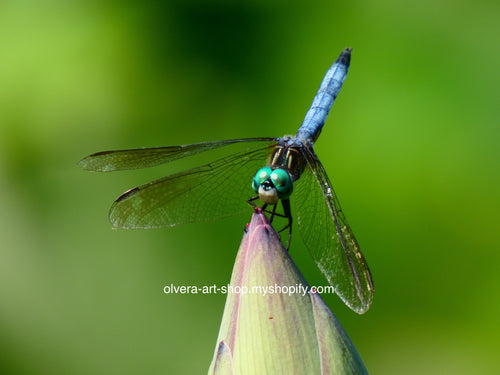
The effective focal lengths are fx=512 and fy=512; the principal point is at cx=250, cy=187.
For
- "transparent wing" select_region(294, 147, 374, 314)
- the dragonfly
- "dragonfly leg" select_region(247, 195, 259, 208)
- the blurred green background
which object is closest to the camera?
"transparent wing" select_region(294, 147, 374, 314)

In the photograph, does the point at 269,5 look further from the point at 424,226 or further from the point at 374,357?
the point at 374,357

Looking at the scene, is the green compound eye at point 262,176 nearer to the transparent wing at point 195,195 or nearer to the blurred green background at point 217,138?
the transparent wing at point 195,195

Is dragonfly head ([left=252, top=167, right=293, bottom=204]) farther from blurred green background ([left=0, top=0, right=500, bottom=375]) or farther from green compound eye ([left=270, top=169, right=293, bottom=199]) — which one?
blurred green background ([left=0, top=0, right=500, bottom=375])

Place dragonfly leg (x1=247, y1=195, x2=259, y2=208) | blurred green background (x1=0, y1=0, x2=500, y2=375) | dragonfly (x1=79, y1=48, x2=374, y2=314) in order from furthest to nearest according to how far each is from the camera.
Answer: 1. blurred green background (x1=0, y1=0, x2=500, y2=375)
2. dragonfly leg (x1=247, y1=195, x2=259, y2=208)
3. dragonfly (x1=79, y1=48, x2=374, y2=314)

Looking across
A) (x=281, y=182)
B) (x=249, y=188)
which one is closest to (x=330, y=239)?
(x=281, y=182)

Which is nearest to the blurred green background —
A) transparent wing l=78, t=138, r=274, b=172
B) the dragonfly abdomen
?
the dragonfly abdomen

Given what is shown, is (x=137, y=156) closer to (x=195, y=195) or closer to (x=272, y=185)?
(x=195, y=195)

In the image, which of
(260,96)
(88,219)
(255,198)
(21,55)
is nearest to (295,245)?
(255,198)

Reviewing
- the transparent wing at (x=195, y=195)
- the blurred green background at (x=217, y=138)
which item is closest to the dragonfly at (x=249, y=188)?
the transparent wing at (x=195, y=195)
